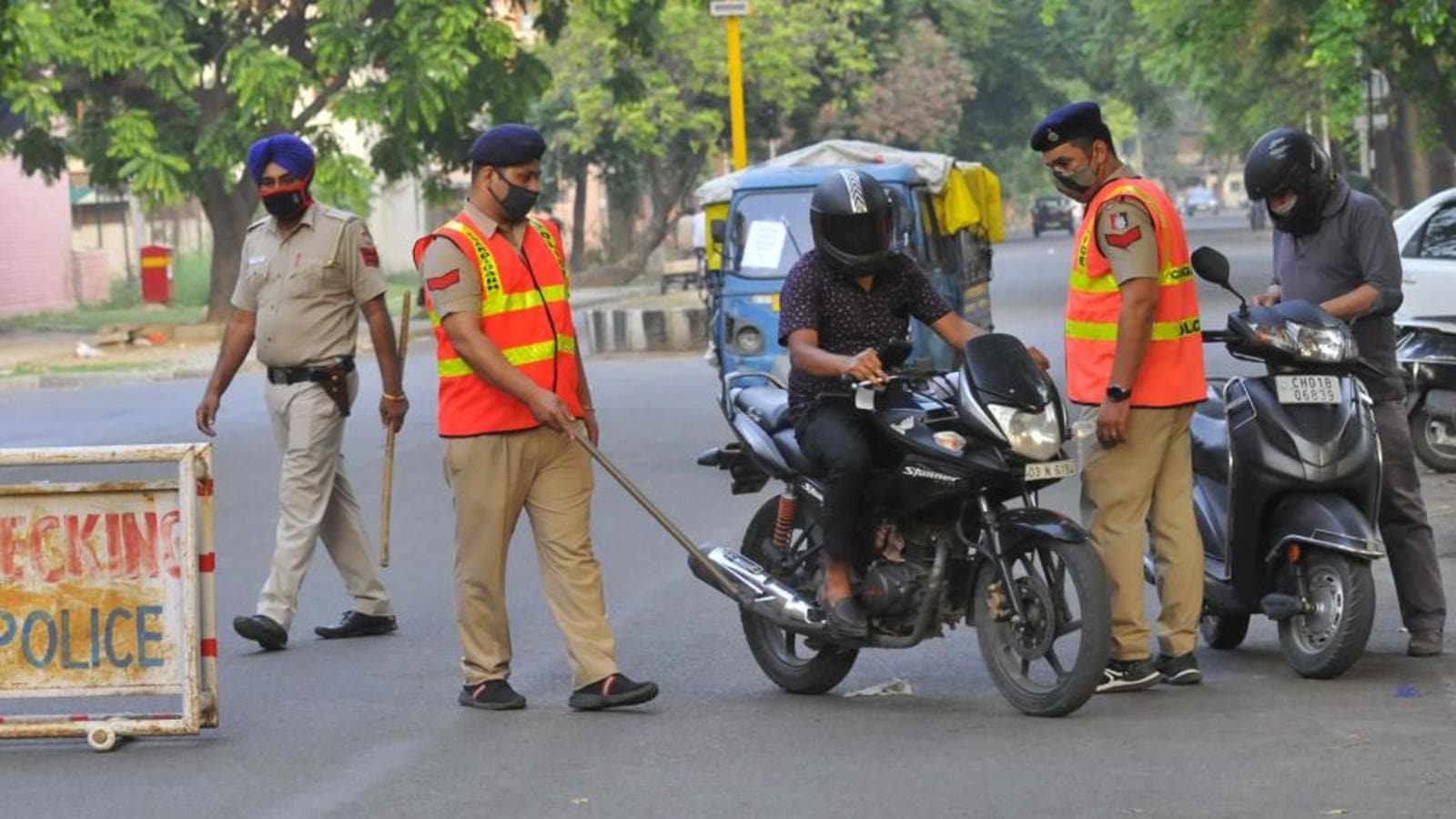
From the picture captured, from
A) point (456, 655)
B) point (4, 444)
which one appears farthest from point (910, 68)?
point (456, 655)

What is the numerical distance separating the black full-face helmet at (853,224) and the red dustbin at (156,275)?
3717 cm

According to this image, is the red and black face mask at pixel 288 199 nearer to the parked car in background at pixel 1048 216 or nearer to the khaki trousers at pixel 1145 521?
the khaki trousers at pixel 1145 521

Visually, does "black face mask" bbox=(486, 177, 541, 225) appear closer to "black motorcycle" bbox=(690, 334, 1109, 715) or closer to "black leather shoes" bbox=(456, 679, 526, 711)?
"black motorcycle" bbox=(690, 334, 1109, 715)

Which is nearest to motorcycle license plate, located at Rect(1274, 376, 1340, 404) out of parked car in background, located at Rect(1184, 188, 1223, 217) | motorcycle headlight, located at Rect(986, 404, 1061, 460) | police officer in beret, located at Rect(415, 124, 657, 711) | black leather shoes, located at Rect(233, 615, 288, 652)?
motorcycle headlight, located at Rect(986, 404, 1061, 460)

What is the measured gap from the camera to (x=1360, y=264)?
8.27 meters

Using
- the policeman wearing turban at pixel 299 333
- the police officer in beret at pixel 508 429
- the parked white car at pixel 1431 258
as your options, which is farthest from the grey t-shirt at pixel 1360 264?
the parked white car at pixel 1431 258

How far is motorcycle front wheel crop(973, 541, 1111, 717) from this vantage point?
6.92 m

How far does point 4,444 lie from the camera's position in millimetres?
19547

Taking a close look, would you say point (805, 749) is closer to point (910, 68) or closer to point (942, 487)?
point (942, 487)

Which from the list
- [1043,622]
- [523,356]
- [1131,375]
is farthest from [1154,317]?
[523,356]

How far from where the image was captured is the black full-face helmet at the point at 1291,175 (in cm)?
812

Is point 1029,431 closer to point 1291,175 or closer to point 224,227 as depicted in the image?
point 1291,175

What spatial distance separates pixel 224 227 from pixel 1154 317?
29.4m

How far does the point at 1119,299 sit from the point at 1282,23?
107 feet
